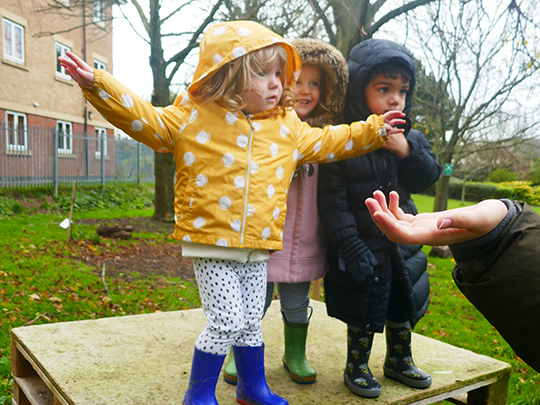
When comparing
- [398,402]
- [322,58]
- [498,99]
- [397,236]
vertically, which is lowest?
[398,402]

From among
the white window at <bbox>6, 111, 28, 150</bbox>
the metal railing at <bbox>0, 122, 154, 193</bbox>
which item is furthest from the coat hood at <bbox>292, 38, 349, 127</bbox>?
the white window at <bbox>6, 111, 28, 150</bbox>

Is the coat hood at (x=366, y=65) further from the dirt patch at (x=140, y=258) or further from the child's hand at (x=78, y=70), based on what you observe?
the dirt patch at (x=140, y=258)

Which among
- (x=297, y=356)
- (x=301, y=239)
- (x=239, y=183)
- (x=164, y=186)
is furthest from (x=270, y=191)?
(x=164, y=186)

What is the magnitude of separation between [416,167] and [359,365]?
100cm

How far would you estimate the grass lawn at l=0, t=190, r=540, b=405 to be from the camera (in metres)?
3.53

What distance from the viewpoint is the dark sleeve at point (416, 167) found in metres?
2.17

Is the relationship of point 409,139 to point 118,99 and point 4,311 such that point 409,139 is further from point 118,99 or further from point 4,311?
point 4,311

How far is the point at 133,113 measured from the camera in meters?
1.69

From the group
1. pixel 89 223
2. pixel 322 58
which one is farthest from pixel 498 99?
pixel 322 58

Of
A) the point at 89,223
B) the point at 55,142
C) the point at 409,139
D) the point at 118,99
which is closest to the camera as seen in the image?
the point at 118,99

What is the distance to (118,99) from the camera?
1647mm

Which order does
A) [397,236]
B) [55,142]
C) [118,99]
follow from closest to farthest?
[397,236], [118,99], [55,142]

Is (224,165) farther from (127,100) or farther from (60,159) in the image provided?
(60,159)

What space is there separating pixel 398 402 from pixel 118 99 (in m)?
1.77
